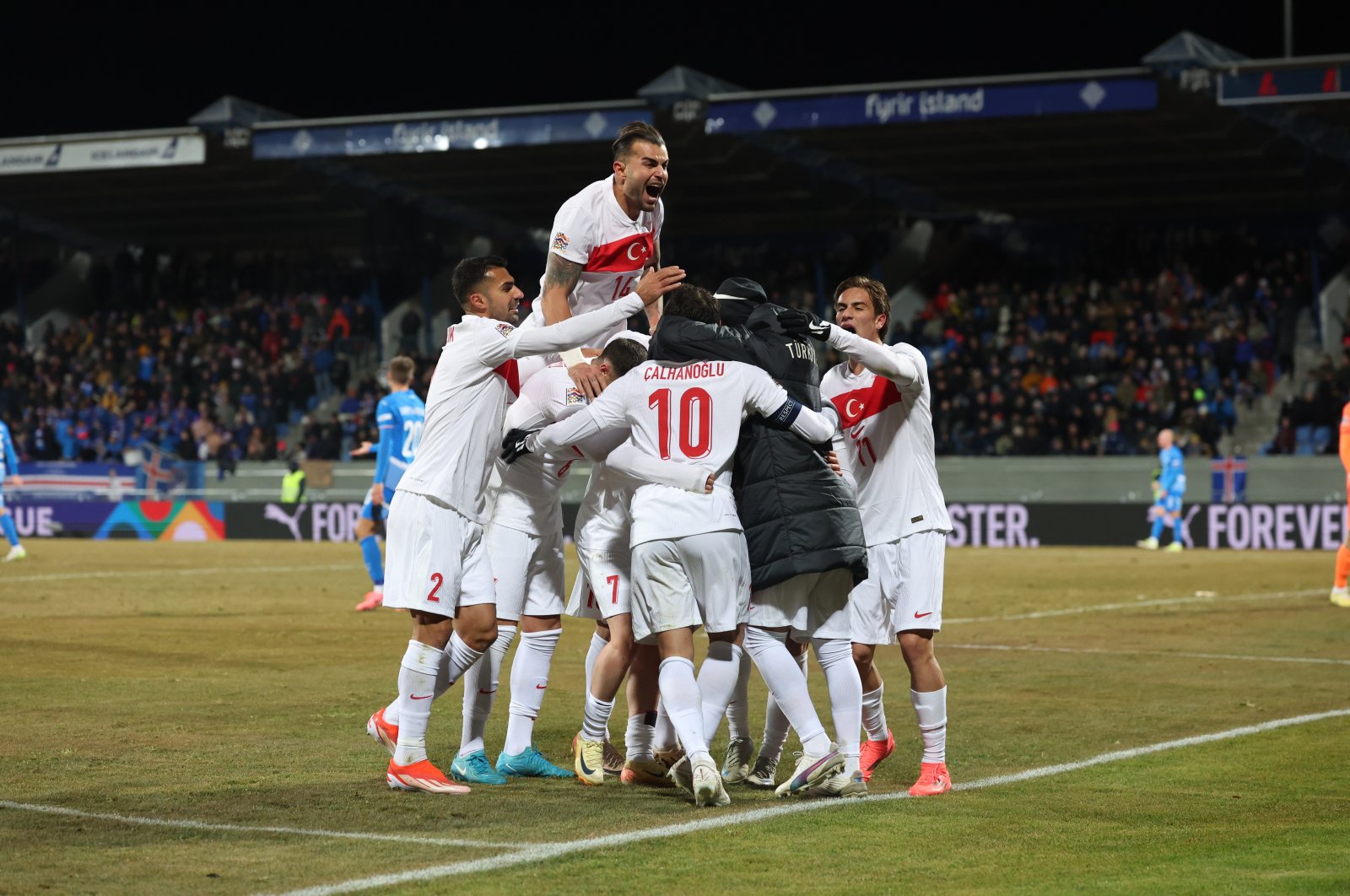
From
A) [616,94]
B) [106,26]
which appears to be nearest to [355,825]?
[616,94]

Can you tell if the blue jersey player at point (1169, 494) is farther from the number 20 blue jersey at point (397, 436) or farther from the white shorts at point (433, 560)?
the white shorts at point (433, 560)

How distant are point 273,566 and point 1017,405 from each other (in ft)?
52.2

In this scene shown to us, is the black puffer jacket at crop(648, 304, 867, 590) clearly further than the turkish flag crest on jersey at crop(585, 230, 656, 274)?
No

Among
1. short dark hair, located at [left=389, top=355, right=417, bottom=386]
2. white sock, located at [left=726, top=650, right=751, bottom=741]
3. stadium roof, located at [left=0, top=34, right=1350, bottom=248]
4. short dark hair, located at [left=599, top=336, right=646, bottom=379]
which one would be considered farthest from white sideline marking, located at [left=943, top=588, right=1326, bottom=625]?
stadium roof, located at [left=0, top=34, right=1350, bottom=248]

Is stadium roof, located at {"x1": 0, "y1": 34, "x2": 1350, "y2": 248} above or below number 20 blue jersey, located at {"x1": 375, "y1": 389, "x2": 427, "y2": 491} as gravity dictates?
above

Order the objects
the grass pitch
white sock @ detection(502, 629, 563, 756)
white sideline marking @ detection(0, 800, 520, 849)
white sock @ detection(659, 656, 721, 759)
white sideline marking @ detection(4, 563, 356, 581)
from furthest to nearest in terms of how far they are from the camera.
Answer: white sideline marking @ detection(4, 563, 356, 581) → white sock @ detection(502, 629, 563, 756) → white sock @ detection(659, 656, 721, 759) → white sideline marking @ detection(0, 800, 520, 849) → the grass pitch

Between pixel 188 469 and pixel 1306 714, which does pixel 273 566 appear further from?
pixel 1306 714

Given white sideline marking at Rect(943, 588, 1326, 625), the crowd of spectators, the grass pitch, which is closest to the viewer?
the grass pitch

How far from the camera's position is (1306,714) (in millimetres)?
9516

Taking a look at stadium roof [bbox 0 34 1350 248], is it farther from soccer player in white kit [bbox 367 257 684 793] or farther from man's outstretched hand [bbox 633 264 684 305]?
soccer player in white kit [bbox 367 257 684 793]

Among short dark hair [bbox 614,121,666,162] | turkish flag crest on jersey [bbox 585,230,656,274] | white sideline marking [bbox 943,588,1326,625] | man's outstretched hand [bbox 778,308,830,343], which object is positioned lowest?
white sideline marking [bbox 943,588,1326,625]

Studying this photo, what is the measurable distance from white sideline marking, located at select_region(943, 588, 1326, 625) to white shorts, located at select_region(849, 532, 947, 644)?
26.2 ft

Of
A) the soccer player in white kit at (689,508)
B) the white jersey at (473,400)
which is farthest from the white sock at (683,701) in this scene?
the white jersey at (473,400)

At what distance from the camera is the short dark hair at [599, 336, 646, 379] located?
296 inches
